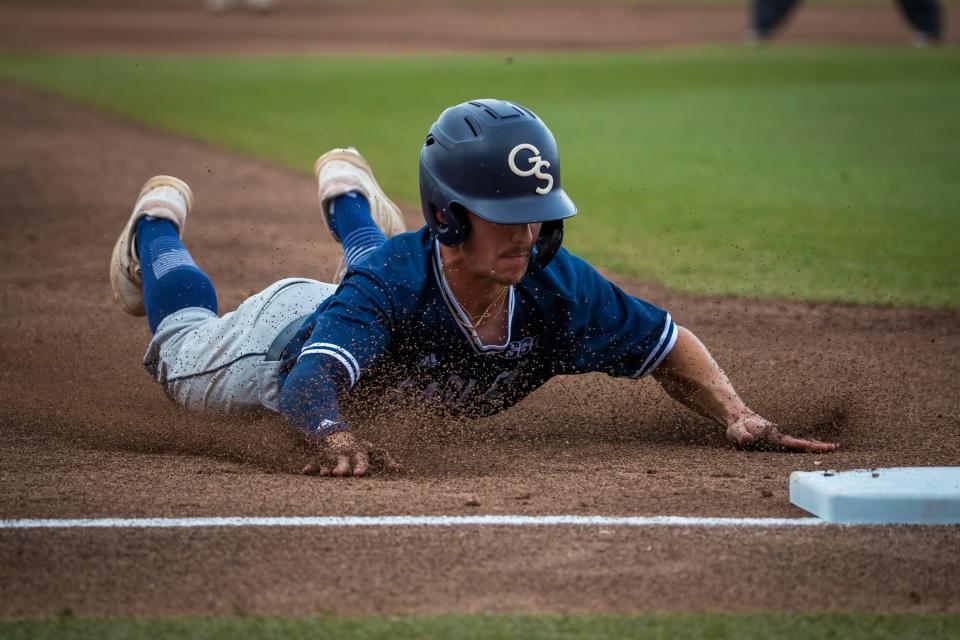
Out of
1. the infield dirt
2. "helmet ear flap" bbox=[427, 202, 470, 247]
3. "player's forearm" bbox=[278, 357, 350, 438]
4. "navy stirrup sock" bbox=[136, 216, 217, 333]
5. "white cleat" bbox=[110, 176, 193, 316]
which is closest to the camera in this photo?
the infield dirt

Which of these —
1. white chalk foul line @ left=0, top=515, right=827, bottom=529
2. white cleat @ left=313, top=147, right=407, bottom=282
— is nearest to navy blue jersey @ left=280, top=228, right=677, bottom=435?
white chalk foul line @ left=0, top=515, right=827, bottom=529

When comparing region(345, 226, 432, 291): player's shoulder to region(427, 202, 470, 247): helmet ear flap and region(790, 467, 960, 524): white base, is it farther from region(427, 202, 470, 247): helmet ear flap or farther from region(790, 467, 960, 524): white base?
region(790, 467, 960, 524): white base

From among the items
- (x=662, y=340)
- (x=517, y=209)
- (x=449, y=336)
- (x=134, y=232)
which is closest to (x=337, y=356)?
(x=449, y=336)

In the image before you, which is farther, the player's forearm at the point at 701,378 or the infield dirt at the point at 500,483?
the player's forearm at the point at 701,378

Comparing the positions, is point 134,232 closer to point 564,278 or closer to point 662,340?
point 564,278

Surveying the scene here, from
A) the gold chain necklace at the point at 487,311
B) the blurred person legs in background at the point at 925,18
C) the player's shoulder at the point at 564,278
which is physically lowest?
the gold chain necklace at the point at 487,311

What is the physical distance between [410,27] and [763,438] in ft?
83.1

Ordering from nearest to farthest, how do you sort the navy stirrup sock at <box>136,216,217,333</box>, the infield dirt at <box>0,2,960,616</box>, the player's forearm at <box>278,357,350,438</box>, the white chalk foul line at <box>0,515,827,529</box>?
the infield dirt at <box>0,2,960,616</box>, the white chalk foul line at <box>0,515,827,529</box>, the player's forearm at <box>278,357,350,438</box>, the navy stirrup sock at <box>136,216,217,333</box>

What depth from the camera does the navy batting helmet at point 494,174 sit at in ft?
12.5

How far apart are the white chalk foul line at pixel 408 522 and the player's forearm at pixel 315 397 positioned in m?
0.37

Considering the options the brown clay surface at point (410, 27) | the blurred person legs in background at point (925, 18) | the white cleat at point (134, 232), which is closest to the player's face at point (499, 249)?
the white cleat at point (134, 232)

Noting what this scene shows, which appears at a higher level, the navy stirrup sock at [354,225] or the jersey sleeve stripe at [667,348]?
the navy stirrup sock at [354,225]

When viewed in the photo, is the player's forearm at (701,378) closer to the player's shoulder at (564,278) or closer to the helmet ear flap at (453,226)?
the player's shoulder at (564,278)

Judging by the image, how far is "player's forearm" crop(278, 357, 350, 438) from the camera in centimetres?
377
